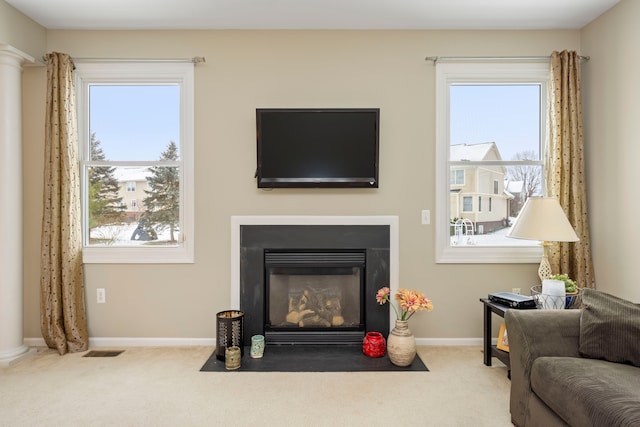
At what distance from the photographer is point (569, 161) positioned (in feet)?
10.3

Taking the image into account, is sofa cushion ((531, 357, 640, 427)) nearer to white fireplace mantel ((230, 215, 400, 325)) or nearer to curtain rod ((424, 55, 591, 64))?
white fireplace mantel ((230, 215, 400, 325))

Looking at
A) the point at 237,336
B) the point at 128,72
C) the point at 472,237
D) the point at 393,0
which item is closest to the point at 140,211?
the point at 128,72

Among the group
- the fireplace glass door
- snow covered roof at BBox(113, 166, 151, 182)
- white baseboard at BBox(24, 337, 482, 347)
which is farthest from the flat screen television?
white baseboard at BBox(24, 337, 482, 347)

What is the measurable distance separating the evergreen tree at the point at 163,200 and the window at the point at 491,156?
7.61ft

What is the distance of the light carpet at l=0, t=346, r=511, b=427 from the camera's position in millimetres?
2211

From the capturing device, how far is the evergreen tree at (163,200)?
3.42 metres

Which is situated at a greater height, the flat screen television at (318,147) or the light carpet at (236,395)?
the flat screen television at (318,147)

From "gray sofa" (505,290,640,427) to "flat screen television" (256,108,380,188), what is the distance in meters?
1.61

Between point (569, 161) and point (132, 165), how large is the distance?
3624mm

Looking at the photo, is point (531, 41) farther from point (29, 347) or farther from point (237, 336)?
point (29, 347)

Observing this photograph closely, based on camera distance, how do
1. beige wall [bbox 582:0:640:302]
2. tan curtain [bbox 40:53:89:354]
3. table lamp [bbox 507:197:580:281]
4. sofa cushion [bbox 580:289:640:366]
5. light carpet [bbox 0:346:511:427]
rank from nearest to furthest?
sofa cushion [bbox 580:289:640:366] < light carpet [bbox 0:346:511:427] < table lamp [bbox 507:197:580:281] < beige wall [bbox 582:0:640:302] < tan curtain [bbox 40:53:89:354]

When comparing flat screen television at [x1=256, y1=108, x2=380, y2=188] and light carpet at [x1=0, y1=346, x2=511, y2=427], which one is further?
flat screen television at [x1=256, y1=108, x2=380, y2=188]

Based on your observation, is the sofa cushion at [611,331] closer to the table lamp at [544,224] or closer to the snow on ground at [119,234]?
the table lamp at [544,224]

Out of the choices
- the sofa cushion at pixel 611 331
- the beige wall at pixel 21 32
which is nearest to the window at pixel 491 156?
the sofa cushion at pixel 611 331
